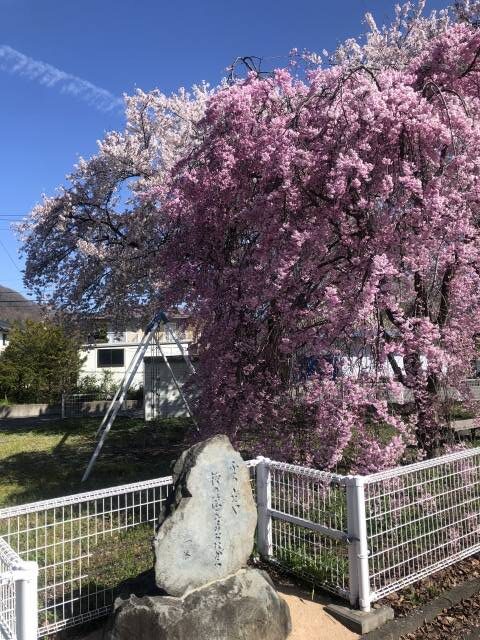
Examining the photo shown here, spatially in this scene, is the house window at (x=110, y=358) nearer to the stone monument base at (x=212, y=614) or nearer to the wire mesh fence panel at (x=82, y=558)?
the wire mesh fence panel at (x=82, y=558)

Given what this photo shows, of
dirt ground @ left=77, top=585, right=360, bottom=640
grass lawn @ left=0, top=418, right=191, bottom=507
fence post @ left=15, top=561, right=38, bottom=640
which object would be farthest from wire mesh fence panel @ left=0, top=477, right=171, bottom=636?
grass lawn @ left=0, top=418, right=191, bottom=507

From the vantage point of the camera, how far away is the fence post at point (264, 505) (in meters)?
4.74

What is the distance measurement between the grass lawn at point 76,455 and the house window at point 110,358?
32.3 ft

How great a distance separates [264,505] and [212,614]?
1.49 m

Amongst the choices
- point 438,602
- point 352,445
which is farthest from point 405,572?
point 352,445

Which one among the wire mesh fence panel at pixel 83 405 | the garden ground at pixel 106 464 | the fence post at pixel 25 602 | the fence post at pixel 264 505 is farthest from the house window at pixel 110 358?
the fence post at pixel 25 602

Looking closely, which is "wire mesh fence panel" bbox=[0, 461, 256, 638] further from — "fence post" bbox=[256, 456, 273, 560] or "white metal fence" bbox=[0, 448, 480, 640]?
"fence post" bbox=[256, 456, 273, 560]

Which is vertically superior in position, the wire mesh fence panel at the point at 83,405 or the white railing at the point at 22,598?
the white railing at the point at 22,598

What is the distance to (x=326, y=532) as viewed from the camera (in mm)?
4160

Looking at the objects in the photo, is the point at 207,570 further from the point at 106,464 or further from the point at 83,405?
the point at 83,405

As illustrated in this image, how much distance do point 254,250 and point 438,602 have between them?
12.8 feet

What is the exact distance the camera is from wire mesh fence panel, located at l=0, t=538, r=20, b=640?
2822 mm

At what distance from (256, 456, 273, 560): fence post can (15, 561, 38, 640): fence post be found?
2.33 m

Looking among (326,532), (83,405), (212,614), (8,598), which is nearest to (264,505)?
(326,532)
